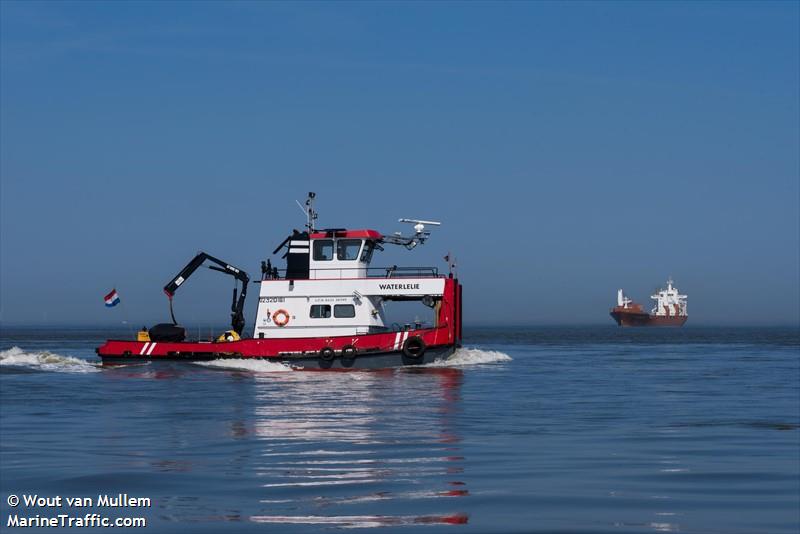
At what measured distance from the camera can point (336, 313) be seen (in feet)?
114

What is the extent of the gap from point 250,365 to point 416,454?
20440 millimetres

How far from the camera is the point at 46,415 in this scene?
20.5 metres

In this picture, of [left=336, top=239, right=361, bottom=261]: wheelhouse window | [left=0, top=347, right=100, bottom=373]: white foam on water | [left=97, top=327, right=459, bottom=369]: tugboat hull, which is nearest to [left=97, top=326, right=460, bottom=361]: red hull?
[left=97, top=327, right=459, bottom=369]: tugboat hull

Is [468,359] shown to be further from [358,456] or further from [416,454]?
[358,456]

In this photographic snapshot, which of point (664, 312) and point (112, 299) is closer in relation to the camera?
point (112, 299)

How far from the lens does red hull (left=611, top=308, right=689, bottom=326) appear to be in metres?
178

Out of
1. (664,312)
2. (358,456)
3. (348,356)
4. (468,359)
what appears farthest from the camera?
(664,312)

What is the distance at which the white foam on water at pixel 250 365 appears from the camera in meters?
33.9

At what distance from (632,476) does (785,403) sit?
41.2ft

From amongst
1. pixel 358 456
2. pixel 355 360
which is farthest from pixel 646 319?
pixel 358 456

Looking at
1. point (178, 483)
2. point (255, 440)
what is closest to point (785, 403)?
point (255, 440)

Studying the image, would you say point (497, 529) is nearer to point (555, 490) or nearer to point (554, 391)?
point (555, 490)

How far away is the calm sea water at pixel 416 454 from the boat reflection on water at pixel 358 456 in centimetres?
4

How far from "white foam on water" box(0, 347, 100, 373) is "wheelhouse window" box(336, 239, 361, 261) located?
926 cm
